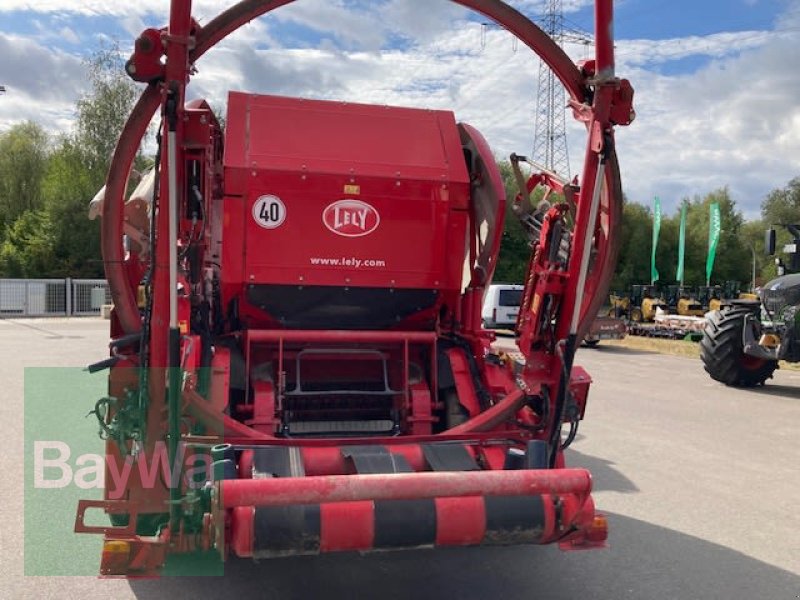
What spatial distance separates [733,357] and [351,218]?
9.95m

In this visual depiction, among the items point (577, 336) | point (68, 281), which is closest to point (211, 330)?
point (577, 336)

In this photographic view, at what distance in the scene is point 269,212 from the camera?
495cm

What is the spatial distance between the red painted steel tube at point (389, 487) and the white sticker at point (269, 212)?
208 centimetres

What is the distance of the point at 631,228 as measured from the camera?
45781mm

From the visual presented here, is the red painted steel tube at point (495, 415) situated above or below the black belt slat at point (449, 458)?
above

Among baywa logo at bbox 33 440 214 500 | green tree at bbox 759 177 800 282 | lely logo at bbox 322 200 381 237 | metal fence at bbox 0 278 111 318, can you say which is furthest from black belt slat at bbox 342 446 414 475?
green tree at bbox 759 177 800 282

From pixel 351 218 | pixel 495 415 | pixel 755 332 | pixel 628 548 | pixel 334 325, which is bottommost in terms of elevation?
pixel 628 548

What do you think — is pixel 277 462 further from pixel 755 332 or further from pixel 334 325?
pixel 755 332

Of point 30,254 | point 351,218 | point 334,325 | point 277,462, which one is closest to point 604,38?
point 351,218

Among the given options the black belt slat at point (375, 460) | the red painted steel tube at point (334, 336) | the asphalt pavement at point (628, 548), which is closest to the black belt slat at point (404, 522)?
the black belt slat at point (375, 460)

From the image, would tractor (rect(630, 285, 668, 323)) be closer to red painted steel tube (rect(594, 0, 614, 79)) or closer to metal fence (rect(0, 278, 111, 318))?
metal fence (rect(0, 278, 111, 318))

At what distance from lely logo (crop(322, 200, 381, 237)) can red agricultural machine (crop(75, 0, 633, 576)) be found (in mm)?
10

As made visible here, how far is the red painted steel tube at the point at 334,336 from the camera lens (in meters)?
4.92

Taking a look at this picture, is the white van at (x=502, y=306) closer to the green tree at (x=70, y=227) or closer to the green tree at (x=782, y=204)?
the green tree at (x=70, y=227)
